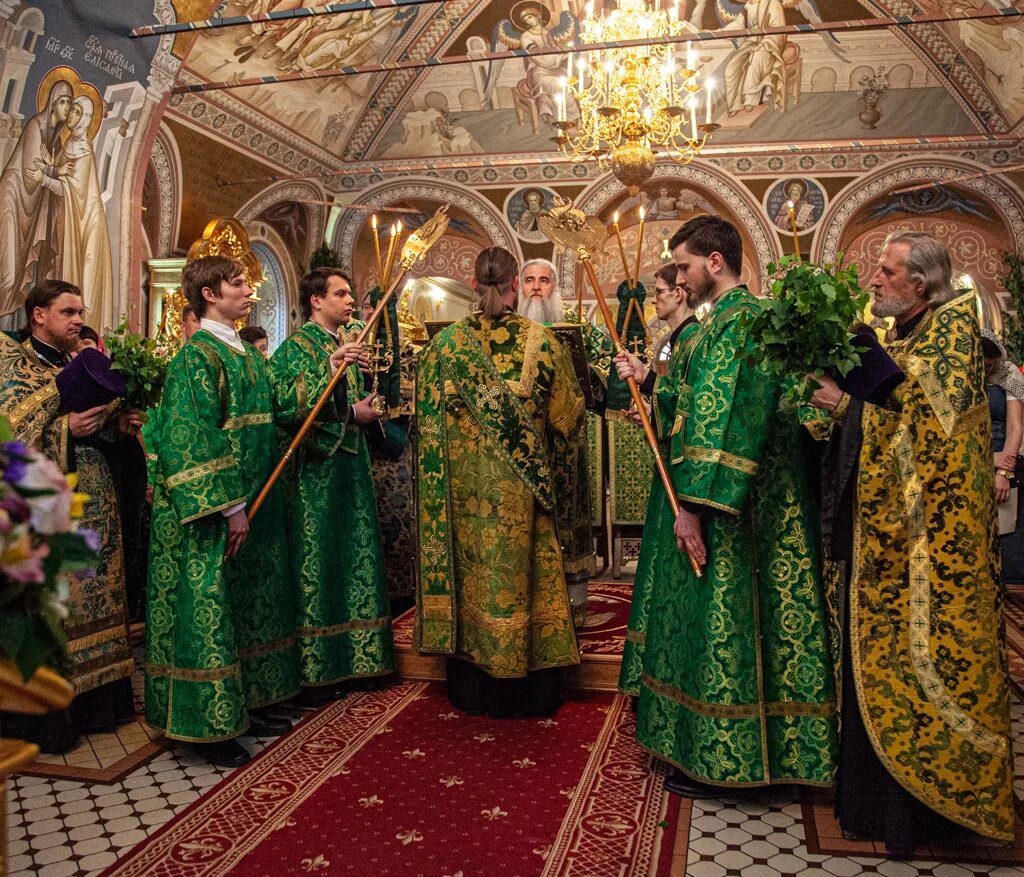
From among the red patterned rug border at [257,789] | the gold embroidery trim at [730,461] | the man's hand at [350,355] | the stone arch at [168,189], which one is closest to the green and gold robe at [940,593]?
the gold embroidery trim at [730,461]

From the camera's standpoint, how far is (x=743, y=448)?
3139mm

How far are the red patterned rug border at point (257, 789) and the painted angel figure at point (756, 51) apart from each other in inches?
453

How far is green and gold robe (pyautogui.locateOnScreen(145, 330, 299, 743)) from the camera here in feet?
11.8

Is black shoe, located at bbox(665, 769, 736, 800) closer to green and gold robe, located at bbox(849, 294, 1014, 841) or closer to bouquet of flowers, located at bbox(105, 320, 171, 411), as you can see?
green and gold robe, located at bbox(849, 294, 1014, 841)

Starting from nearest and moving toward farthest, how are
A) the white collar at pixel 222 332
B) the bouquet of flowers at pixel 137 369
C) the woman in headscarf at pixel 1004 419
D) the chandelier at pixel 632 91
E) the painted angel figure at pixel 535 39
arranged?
the white collar at pixel 222 332 → the bouquet of flowers at pixel 137 369 → the woman in headscarf at pixel 1004 419 → the chandelier at pixel 632 91 → the painted angel figure at pixel 535 39

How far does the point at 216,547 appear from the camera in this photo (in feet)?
12.1

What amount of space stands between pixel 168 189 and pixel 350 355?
26.2ft

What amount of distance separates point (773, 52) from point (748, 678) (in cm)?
1236

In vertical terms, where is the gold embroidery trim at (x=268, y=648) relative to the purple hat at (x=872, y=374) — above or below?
below

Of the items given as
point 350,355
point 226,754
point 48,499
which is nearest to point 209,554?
point 226,754

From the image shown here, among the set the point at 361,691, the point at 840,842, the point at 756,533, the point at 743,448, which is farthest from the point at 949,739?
the point at 361,691

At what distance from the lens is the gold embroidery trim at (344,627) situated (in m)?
4.27

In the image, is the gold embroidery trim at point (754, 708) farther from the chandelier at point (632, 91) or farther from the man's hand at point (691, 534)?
the chandelier at point (632, 91)

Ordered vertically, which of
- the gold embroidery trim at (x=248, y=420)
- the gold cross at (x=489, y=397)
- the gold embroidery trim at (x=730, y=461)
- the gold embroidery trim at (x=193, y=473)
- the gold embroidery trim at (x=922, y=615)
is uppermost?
the gold cross at (x=489, y=397)
